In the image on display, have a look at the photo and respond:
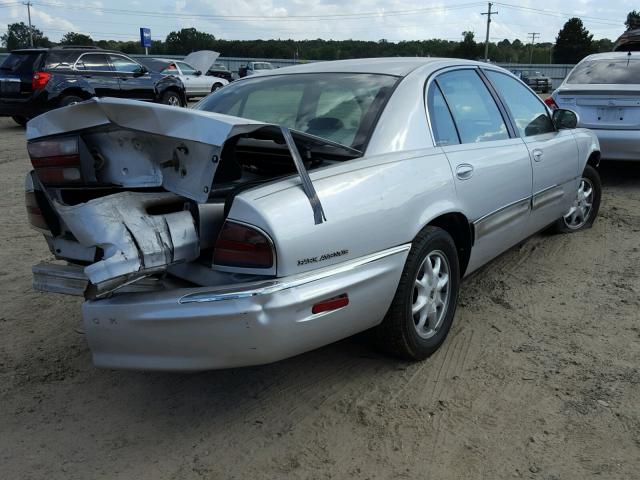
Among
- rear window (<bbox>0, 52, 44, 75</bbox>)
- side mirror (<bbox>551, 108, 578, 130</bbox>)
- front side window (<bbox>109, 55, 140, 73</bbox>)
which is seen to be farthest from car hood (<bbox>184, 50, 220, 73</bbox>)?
front side window (<bbox>109, 55, 140, 73</bbox>)

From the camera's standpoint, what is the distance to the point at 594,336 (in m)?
3.51

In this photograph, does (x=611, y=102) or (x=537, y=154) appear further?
(x=611, y=102)

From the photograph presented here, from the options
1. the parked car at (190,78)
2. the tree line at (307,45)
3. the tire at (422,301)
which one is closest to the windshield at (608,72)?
the tire at (422,301)

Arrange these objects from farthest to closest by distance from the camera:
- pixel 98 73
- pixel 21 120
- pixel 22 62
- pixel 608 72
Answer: pixel 21 120 → pixel 98 73 → pixel 22 62 → pixel 608 72

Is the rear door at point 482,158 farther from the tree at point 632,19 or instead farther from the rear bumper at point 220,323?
the tree at point 632,19

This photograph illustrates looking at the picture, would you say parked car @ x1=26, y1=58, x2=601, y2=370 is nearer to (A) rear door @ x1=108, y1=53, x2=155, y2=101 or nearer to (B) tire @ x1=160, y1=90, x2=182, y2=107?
(A) rear door @ x1=108, y1=53, x2=155, y2=101

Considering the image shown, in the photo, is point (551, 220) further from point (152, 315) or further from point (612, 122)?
point (152, 315)

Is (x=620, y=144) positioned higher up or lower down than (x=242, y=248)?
lower down

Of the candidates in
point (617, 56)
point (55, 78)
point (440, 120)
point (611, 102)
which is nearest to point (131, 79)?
point (55, 78)

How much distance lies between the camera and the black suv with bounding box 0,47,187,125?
1230cm

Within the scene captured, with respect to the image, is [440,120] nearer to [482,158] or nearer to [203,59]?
[482,158]

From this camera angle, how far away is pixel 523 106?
4445mm

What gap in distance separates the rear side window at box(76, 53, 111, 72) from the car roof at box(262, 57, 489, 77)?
10769 millimetres

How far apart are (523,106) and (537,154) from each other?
47 cm
